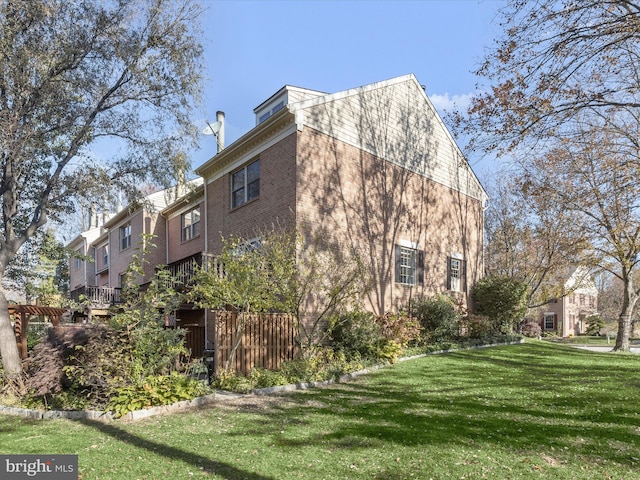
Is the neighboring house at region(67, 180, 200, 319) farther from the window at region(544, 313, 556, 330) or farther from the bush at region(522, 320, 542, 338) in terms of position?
the window at region(544, 313, 556, 330)

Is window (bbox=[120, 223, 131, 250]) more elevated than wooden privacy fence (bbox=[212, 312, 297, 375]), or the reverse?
window (bbox=[120, 223, 131, 250])

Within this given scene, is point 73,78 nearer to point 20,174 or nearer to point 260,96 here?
point 20,174

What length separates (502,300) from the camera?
17906mm

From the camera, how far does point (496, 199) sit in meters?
27.8

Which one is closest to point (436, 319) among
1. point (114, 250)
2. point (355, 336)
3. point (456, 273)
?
point (456, 273)

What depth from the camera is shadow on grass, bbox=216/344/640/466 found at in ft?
17.8

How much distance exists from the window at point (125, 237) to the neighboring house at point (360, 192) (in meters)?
5.46

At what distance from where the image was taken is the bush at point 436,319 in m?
15.1

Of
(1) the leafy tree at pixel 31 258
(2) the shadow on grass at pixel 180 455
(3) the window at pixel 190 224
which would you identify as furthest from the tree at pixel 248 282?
(3) the window at pixel 190 224

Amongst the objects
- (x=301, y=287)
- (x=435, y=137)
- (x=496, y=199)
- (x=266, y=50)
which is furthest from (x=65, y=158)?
(x=496, y=199)

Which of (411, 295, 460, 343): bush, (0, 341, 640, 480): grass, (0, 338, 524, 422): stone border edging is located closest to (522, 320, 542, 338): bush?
(411, 295, 460, 343): bush

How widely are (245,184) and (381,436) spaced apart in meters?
10.7

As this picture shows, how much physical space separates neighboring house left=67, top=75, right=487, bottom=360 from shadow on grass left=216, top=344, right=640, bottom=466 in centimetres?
490

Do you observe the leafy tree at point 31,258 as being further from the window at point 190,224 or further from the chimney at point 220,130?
the chimney at point 220,130
